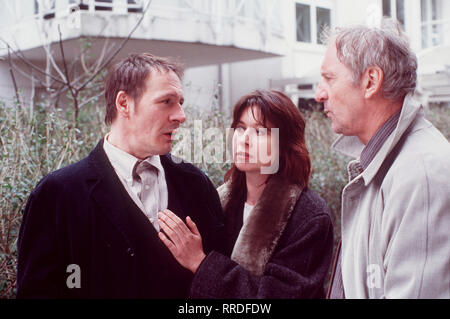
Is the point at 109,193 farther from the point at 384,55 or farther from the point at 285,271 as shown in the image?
the point at 384,55

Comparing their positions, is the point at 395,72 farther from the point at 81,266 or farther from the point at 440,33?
the point at 440,33

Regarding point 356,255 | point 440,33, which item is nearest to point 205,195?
point 356,255

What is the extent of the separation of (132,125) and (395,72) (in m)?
0.94

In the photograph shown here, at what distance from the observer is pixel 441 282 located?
133cm

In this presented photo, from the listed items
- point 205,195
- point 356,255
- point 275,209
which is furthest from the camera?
point 205,195

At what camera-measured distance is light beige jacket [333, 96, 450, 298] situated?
1344 mm

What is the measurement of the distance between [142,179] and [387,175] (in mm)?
879

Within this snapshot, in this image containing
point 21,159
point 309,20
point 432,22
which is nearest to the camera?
point 21,159

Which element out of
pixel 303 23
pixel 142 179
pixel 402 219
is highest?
pixel 303 23

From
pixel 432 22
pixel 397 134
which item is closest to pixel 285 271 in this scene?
pixel 397 134

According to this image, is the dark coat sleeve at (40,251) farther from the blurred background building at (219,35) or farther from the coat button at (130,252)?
the blurred background building at (219,35)

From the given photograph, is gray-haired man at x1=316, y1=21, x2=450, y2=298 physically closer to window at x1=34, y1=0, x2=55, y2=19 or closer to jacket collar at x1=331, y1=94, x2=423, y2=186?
jacket collar at x1=331, y1=94, x2=423, y2=186

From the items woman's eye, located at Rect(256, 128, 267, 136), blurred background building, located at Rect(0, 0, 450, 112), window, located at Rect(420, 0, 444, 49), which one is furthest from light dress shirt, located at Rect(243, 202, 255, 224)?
window, located at Rect(420, 0, 444, 49)

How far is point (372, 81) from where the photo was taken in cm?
161
